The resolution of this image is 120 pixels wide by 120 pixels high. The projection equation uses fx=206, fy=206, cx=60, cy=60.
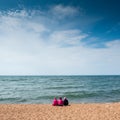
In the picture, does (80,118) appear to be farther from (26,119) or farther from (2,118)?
(2,118)

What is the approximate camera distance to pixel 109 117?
13867 millimetres

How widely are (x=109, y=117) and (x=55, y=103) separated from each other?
23.4ft

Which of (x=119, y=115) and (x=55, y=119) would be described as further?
(x=119, y=115)

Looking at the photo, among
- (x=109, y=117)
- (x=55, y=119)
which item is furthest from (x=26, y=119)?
(x=109, y=117)

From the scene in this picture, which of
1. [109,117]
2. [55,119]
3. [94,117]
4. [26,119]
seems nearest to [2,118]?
[26,119]

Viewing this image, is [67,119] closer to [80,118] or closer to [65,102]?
[80,118]

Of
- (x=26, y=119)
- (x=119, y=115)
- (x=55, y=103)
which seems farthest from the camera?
(x=55, y=103)

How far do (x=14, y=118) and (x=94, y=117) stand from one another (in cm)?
534

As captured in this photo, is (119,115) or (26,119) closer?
(26,119)

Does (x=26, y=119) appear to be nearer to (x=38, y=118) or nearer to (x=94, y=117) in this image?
(x=38, y=118)

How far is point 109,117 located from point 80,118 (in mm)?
1980

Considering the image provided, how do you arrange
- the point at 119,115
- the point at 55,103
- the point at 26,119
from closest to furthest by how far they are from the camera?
the point at 26,119, the point at 119,115, the point at 55,103

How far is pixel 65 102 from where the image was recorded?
65.7ft

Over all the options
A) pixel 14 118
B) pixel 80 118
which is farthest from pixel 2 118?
pixel 80 118
